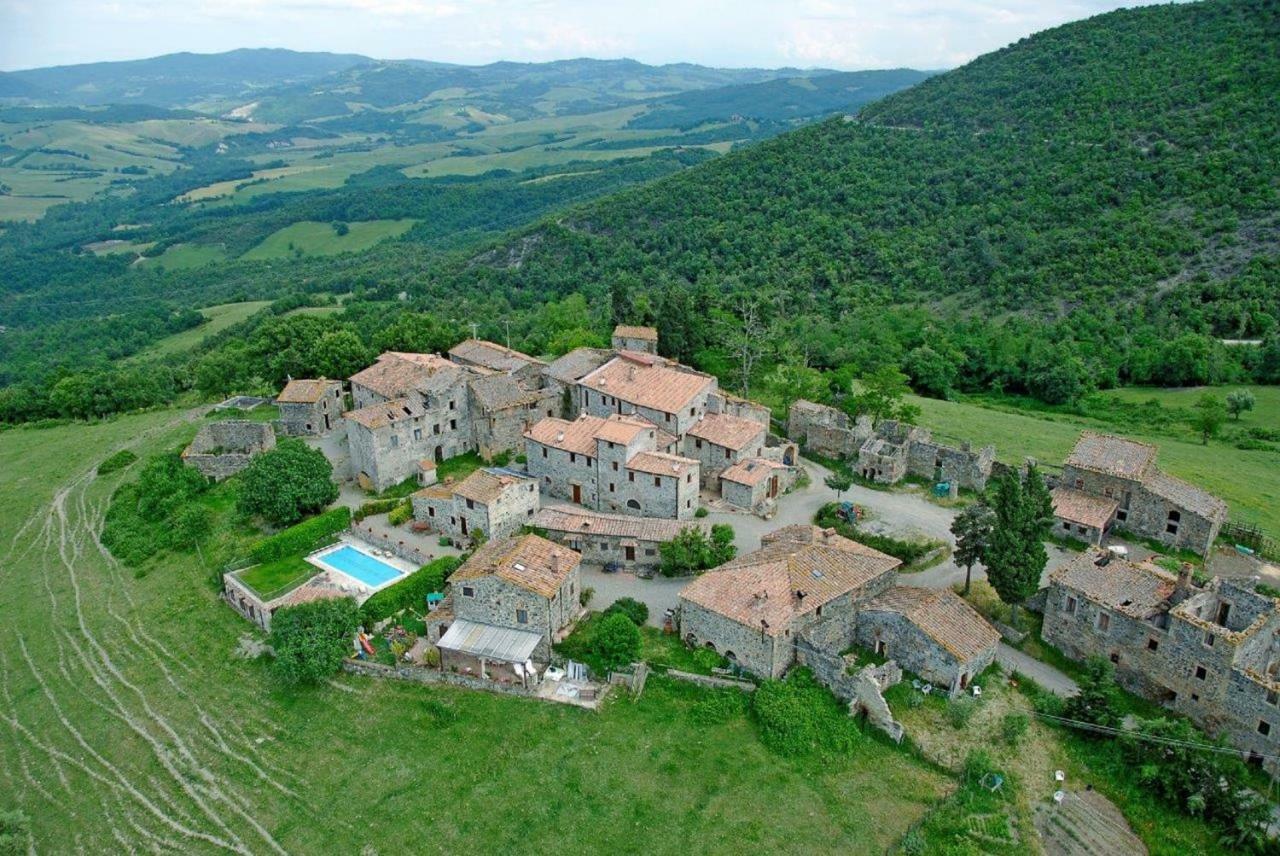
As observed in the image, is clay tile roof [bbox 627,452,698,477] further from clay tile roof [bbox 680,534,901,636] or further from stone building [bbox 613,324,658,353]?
stone building [bbox 613,324,658,353]

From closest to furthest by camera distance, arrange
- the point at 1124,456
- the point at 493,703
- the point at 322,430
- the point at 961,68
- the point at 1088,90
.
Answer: the point at 493,703, the point at 1124,456, the point at 322,430, the point at 1088,90, the point at 961,68

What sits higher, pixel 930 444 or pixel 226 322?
pixel 930 444

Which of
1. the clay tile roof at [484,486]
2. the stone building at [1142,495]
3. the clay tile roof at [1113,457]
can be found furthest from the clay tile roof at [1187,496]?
the clay tile roof at [484,486]

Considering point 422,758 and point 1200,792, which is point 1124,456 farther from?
point 422,758

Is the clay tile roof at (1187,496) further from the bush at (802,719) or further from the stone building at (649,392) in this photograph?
the stone building at (649,392)

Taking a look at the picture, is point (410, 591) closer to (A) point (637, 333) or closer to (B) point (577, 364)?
(B) point (577, 364)

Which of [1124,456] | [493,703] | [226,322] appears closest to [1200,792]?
[1124,456]

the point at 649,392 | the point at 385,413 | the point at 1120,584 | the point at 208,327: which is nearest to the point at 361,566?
the point at 385,413
